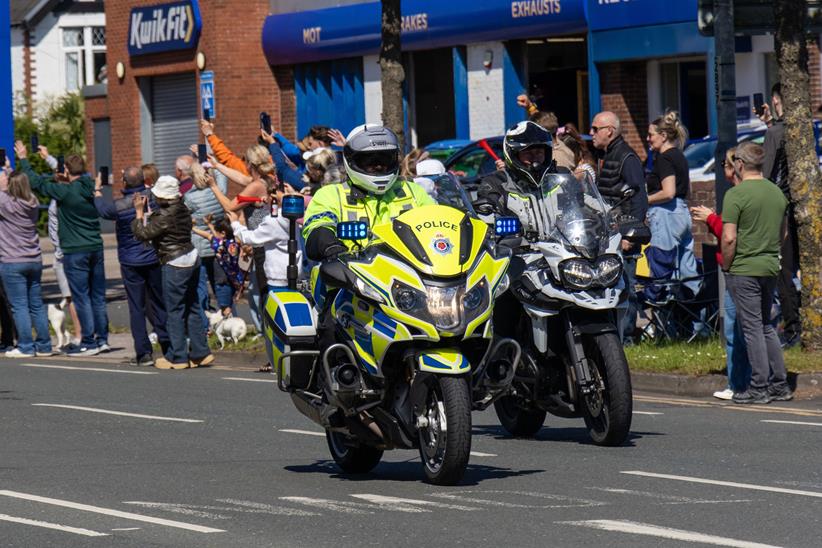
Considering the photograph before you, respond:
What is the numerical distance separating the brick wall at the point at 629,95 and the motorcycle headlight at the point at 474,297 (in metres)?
21.9

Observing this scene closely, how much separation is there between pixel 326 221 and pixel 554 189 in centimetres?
214

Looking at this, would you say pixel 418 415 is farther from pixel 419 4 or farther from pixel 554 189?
pixel 419 4

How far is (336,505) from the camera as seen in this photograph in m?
9.01

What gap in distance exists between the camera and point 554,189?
11.4m

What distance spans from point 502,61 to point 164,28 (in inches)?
398

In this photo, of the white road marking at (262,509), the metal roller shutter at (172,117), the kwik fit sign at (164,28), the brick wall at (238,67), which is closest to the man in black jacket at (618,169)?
the white road marking at (262,509)

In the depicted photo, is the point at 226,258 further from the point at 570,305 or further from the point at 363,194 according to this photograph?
the point at 363,194

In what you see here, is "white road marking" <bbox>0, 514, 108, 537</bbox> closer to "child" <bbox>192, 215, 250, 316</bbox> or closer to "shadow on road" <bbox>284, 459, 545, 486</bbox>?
"shadow on road" <bbox>284, 459, 545, 486</bbox>

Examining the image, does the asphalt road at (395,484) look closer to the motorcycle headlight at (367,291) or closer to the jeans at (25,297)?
the motorcycle headlight at (367,291)

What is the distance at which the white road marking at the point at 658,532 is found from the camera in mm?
7605

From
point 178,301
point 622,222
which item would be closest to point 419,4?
point 178,301

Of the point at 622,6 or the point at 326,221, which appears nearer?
the point at 326,221

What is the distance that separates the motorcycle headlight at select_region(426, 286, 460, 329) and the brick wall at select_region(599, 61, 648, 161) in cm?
2208

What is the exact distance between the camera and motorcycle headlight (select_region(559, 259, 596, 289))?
10969mm
